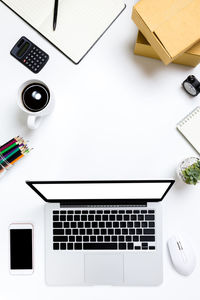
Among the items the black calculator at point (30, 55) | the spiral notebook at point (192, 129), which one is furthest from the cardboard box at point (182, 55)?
the black calculator at point (30, 55)

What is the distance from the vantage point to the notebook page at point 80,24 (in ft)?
3.41

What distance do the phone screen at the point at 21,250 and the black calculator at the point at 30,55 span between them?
1.57ft

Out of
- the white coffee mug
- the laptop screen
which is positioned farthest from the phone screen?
the white coffee mug

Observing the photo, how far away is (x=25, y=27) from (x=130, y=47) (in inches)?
12.4

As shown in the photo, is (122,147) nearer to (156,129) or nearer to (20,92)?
(156,129)

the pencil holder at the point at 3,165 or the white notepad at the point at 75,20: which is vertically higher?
the white notepad at the point at 75,20

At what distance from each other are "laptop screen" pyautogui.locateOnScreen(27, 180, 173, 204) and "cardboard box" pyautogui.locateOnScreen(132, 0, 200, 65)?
1.11 feet

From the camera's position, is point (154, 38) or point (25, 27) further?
point (25, 27)

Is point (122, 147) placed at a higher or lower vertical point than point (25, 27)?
lower

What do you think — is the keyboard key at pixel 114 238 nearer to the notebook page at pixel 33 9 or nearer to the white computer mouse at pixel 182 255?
the white computer mouse at pixel 182 255

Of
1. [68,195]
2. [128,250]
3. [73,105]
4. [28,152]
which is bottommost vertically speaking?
[128,250]

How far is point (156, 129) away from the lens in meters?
1.04

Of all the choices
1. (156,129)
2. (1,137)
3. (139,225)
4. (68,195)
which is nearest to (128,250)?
(139,225)

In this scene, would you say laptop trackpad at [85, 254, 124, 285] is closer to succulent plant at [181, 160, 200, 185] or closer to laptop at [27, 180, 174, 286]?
laptop at [27, 180, 174, 286]
